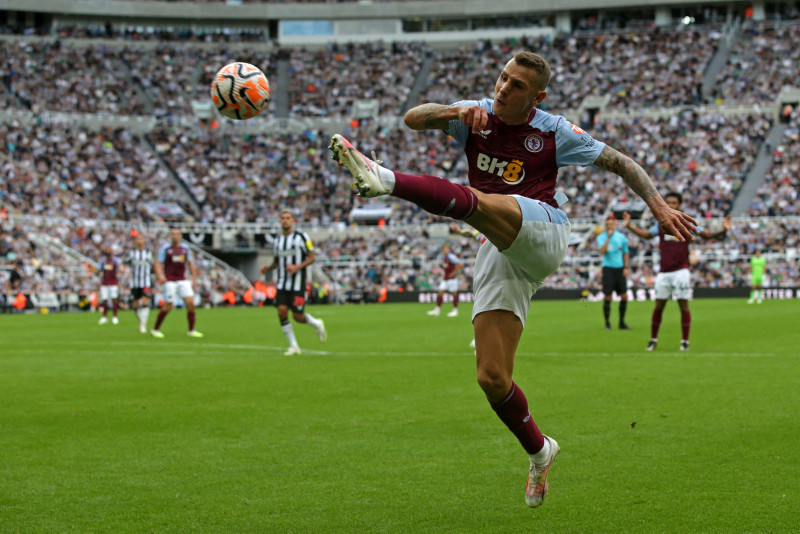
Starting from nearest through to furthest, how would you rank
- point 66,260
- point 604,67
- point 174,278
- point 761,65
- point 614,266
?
point 614,266 → point 174,278 → point 66,260 → point 761,65 → point 604,67

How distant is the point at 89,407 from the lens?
858 centimetres

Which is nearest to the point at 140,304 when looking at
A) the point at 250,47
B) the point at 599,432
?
the point at 599,432

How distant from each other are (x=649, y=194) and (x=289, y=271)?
9.24 m

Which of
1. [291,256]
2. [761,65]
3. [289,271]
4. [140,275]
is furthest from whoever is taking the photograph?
[761,65]

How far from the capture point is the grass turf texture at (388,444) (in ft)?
15.4

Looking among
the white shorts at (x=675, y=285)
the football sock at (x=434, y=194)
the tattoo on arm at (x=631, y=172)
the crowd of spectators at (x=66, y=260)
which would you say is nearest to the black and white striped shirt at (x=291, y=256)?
the white shorts at (x=675, y=285)

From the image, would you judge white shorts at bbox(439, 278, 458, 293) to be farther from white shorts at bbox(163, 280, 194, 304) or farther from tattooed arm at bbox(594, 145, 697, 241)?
tattooed arm at bbox(594, 145, 697, 241)

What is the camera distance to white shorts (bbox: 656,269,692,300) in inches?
540

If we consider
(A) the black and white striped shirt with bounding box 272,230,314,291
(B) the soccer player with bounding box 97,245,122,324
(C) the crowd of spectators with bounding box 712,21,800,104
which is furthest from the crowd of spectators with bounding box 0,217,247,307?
(C) the crowd of spectators with bounding box 712,21,800,104

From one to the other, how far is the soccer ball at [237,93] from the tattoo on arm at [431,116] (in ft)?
3.93

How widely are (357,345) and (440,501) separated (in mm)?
10964

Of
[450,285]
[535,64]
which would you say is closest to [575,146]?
[535,64]

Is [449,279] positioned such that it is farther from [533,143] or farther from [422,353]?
[533,143]

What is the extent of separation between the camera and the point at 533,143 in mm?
5516
